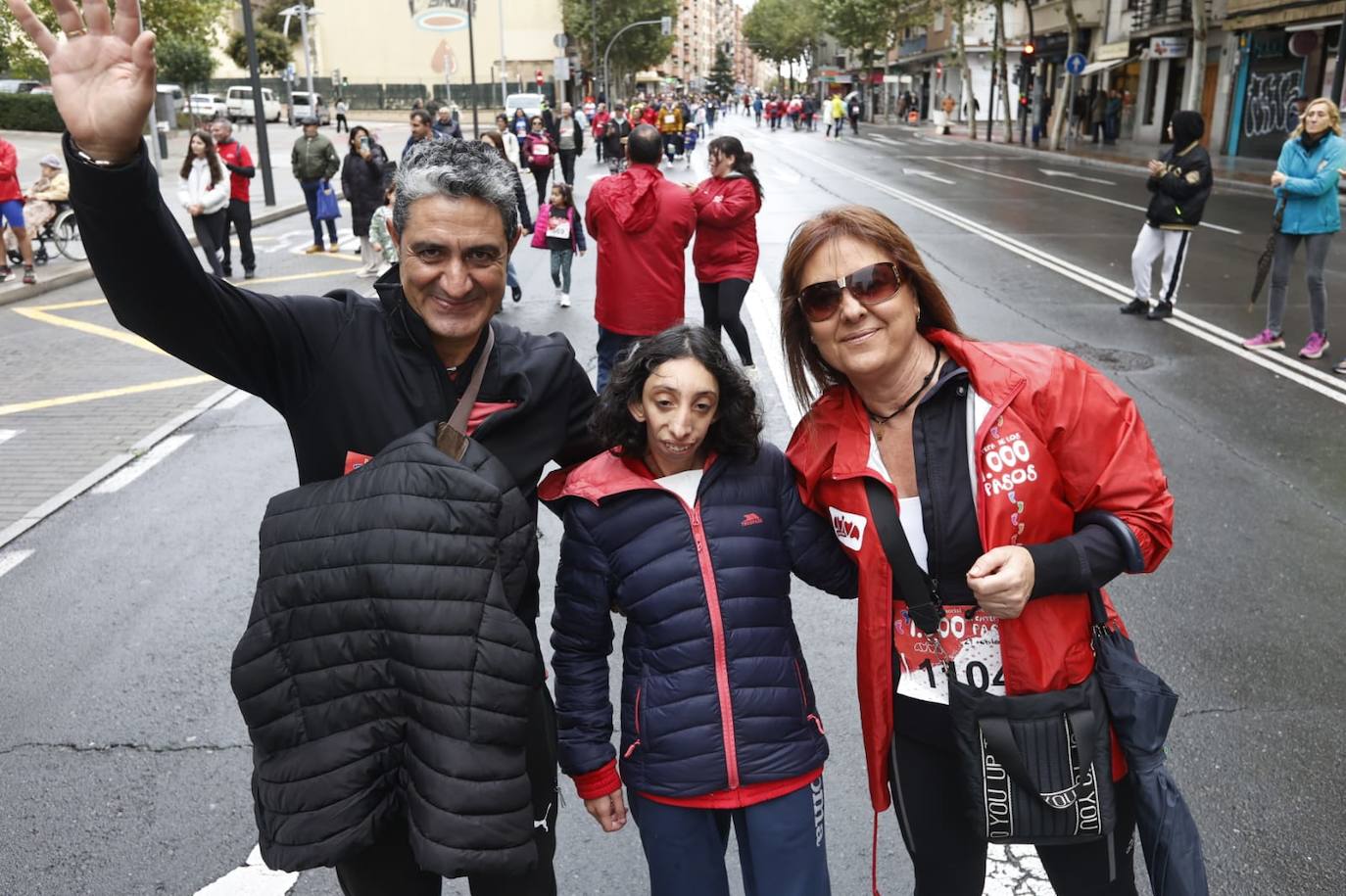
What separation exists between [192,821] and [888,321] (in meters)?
2.77

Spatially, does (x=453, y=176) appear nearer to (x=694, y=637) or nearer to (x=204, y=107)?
(x=694, y=637)

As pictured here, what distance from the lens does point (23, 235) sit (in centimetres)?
1377

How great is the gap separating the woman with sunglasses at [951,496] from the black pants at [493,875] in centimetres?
69

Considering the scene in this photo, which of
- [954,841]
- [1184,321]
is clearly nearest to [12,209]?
[1184,321]

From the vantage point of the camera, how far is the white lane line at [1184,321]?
27.4 feet

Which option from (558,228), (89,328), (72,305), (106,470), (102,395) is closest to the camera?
(106,470)

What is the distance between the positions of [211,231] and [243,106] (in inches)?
1892

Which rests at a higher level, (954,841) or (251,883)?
(954,841)

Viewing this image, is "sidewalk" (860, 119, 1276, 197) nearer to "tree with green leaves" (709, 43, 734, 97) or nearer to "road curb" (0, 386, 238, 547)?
"road curb" (0, 386, 238, 547)

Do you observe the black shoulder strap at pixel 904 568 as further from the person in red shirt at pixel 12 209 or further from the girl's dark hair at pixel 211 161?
the person in red shirt at pixel 12 209

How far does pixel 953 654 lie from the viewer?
85.2 inches

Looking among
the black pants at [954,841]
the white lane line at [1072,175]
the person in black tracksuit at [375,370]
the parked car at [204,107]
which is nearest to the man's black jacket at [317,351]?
the person in black tracksuit at [375,370]

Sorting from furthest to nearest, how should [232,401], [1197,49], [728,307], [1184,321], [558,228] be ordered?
[1197,49] < [558,228] < [1184,321] < [232,401] < [728,307]

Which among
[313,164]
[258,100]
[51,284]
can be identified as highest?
[258,100]
